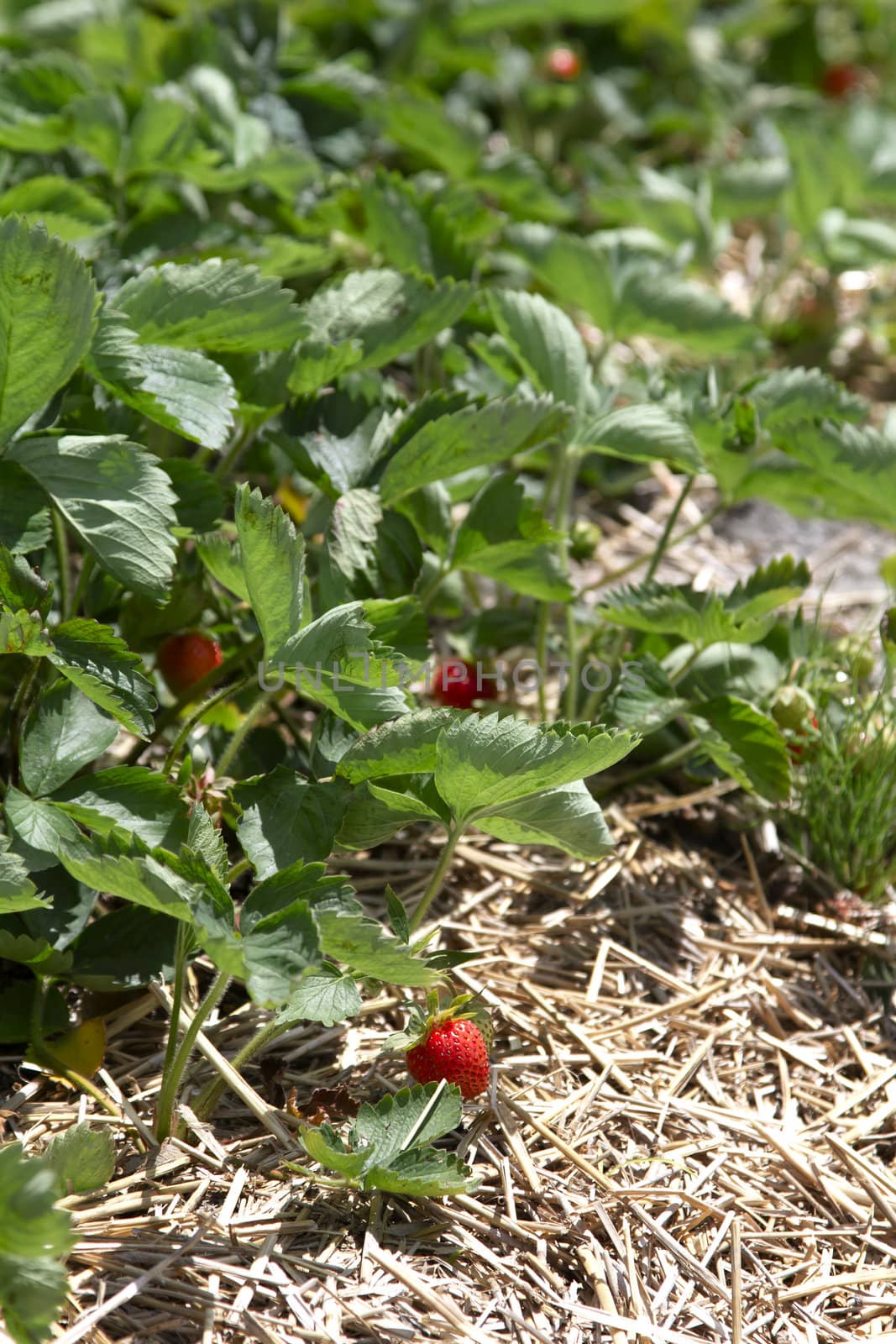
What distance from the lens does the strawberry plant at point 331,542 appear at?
41.4 inches

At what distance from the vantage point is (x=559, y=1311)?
3.38 feet

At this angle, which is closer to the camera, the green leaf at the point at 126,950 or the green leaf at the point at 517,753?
the green leaf at the point at 517,753

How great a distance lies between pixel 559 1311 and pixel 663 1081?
295 millimetres

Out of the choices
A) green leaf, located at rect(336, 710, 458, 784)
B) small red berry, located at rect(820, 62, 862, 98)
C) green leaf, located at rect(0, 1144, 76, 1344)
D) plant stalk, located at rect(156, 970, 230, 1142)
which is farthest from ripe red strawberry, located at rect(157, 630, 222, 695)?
small red berry, located at rect(820, 62, 862, 98)

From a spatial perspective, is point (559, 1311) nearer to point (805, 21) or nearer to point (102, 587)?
point (102, 587)

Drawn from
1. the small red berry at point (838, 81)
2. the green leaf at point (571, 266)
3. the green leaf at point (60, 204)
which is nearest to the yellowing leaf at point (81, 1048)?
the green leaf at point (60, 204)

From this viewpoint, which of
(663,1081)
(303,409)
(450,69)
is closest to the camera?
(663,1081)

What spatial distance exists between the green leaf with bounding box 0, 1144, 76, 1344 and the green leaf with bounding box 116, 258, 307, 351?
2.54 ft

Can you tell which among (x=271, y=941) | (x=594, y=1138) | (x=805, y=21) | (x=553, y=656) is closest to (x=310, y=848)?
(x=271, y=941)

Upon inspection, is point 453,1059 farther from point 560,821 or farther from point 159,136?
point 159,136

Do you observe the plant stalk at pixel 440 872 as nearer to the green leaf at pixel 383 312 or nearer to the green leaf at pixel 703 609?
the green leaf at pixel 703 609

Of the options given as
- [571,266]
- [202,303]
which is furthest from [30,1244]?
[571,266]

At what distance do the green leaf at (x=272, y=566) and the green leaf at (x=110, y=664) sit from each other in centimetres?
12

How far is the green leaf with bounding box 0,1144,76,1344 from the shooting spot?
0.81 metres
